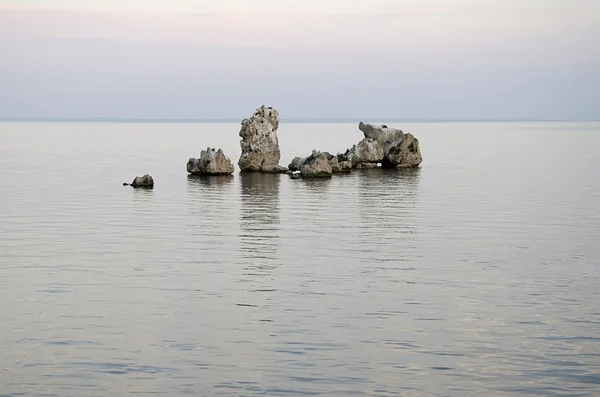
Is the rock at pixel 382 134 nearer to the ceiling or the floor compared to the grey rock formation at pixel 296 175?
nearer to the ceiling

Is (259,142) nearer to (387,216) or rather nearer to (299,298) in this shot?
(387,216)

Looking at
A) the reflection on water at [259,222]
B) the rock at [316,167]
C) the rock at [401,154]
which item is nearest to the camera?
the reflection on water at [259,222]

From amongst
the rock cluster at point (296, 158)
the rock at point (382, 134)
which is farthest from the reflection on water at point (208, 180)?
the rock at point (382, 134)

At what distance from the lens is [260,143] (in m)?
77.9

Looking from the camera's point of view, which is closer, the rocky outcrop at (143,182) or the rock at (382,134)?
the rocky outcrop at (143,182)

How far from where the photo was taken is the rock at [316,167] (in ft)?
237

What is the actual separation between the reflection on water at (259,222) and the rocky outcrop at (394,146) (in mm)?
19753

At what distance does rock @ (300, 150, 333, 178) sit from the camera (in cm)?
7225

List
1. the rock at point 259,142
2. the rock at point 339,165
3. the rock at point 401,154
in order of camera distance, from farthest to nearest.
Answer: the rock at point 401,154
the rock at point 339,165
the rock at point 259,142

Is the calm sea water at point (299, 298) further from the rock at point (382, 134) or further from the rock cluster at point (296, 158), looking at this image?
the rock at point (382, 134)

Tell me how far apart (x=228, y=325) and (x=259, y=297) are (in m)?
3.40

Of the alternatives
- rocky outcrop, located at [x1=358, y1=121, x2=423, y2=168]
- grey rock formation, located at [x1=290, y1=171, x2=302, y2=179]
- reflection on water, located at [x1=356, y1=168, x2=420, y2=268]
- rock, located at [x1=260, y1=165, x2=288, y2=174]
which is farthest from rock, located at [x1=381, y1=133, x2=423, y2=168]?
grey rock formation, located at [x1=290, y1=171, x2=302, y2=179]

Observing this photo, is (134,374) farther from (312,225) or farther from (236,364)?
(312,225)

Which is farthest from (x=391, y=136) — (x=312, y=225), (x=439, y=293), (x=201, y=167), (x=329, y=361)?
(x=329, y=361)
